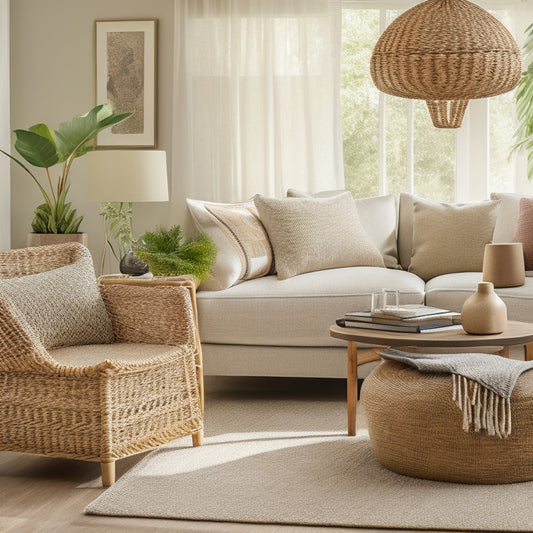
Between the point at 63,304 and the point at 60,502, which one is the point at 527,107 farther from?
the point at 60,502

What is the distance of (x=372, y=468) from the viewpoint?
273 cm

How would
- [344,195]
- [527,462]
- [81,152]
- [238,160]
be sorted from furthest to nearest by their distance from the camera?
1. [238,160]
2. [81,152]
3. [344,195]
4. [527,462]

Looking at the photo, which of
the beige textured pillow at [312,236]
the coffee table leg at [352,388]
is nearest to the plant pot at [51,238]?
the beige textured pillow at [312,236]

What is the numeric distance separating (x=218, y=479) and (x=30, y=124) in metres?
3.55

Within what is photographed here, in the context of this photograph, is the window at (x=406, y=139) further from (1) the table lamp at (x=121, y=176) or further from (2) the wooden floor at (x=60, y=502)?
(2) the wooden floor at (x=60, y=502)

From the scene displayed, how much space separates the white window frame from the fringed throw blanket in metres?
2.81

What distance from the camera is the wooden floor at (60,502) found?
2.30m

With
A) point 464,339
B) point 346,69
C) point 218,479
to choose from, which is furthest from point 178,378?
point 346,69

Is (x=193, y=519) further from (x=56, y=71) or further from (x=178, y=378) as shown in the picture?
(x=56, y=71)

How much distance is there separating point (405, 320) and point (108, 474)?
107cm

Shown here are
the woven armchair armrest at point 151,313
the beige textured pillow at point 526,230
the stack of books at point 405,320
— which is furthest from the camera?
the beige textured pillow at point 526,230

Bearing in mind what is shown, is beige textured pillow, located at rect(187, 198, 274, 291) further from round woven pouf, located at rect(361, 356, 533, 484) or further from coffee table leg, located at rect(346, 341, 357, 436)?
round woven pouf, located at rect(361, 356, 533, 484)

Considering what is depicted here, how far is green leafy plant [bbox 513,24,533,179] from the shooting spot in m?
4.91

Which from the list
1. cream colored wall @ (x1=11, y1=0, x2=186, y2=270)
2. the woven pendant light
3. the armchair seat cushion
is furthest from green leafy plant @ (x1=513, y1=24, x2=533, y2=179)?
the armchair seat cushion
